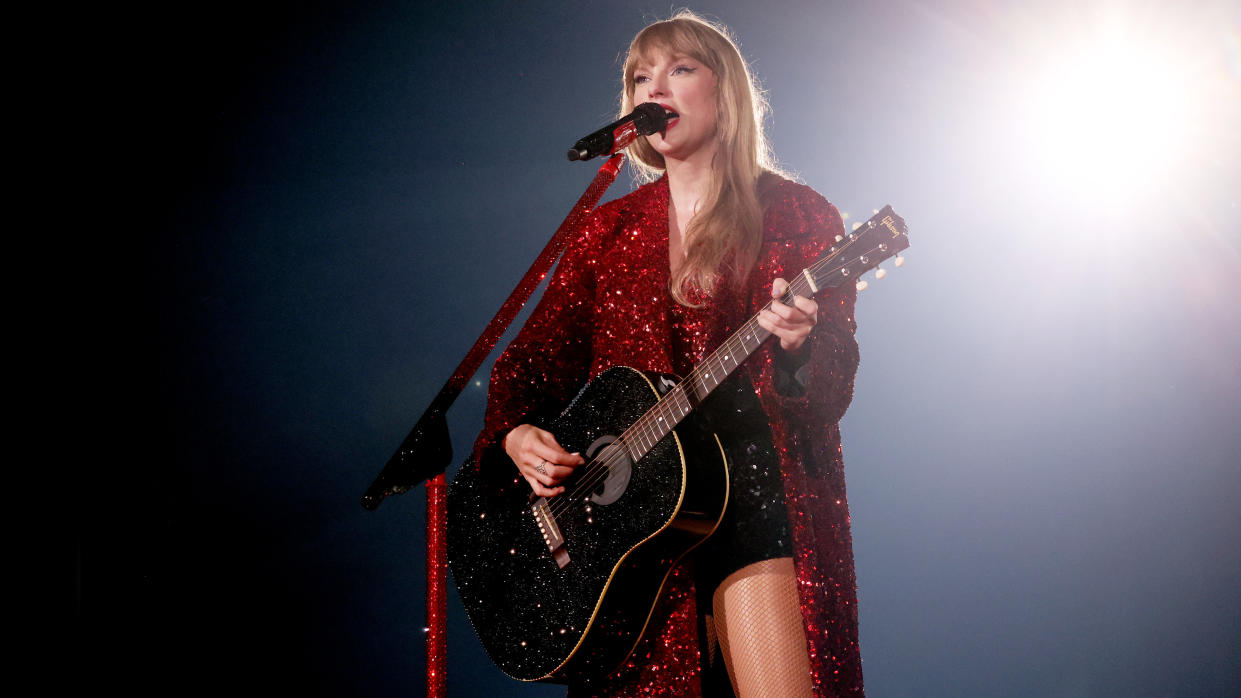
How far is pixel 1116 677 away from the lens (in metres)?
2.34

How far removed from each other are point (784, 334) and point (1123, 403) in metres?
1.81

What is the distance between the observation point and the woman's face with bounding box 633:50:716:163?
1.71 meters

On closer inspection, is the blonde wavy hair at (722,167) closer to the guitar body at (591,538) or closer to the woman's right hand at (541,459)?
the guitar body at (591,538)

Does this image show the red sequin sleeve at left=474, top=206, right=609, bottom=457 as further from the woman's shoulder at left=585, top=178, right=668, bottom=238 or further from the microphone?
the microphone

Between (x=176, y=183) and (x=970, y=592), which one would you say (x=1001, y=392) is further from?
(x=176, y=183)

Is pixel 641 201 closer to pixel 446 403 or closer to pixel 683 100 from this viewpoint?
pixel 683 100

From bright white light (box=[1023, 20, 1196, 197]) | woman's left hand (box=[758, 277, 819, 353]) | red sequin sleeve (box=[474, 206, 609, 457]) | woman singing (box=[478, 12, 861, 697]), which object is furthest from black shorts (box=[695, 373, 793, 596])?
bright white light (box=[1023, 20, 1196, 197])

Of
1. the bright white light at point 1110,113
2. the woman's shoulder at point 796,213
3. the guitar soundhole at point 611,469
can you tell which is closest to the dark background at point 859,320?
the bright white light at point 1110,113

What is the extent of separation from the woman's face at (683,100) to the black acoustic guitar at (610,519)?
1.85 ft

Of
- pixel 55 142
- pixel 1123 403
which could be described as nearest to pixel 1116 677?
pixel 1123 403

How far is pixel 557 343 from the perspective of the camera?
1864 millimetres

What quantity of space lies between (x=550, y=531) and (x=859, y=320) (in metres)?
1.42

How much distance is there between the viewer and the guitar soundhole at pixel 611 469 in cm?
143

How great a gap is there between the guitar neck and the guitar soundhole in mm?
25
